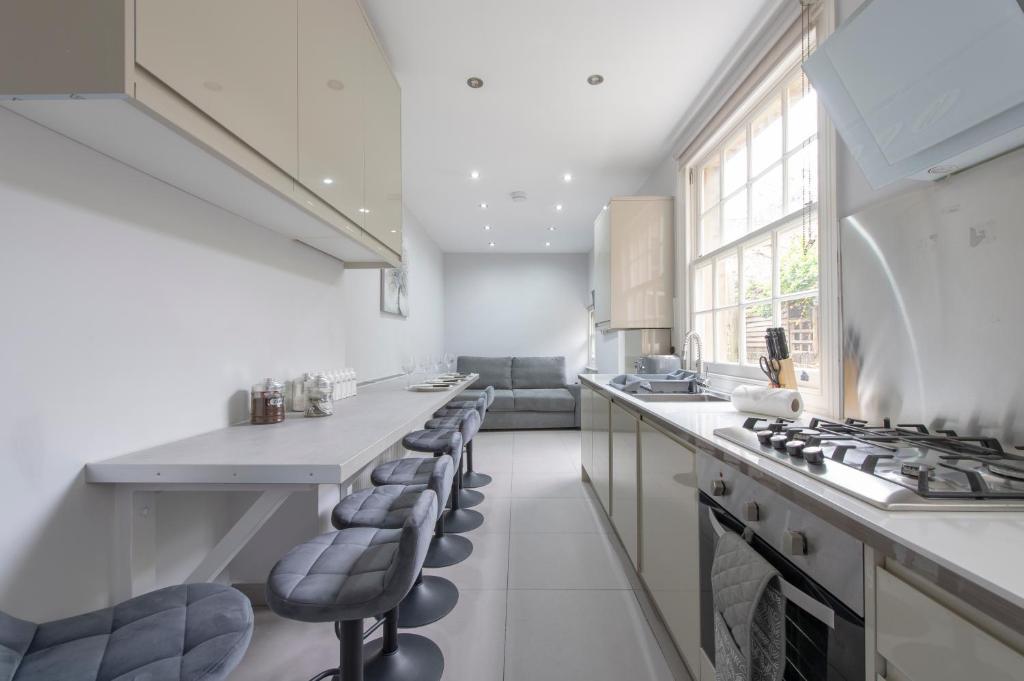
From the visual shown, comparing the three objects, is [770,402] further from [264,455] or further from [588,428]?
[588,428]

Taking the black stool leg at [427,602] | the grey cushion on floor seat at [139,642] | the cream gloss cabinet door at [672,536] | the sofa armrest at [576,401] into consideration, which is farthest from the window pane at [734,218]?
the sofa armrest at [576,401]

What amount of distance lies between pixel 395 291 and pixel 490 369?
267 centimetres

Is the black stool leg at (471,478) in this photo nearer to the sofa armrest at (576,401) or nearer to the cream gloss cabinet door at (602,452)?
the cream gloss cabinet door at (602,452)

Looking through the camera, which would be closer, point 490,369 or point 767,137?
point 767,137

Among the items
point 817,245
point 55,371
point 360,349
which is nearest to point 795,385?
point 817,245

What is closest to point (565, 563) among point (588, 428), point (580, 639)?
point (580, 639)

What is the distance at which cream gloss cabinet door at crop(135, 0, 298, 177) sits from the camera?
2.70 ft

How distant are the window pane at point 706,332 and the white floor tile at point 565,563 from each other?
1350 mm

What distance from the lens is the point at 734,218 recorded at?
2.54 metres

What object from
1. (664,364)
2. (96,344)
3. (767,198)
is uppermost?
(767,198)

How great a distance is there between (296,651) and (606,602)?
126cm

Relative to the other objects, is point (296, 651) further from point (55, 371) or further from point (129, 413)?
point (55, 371)

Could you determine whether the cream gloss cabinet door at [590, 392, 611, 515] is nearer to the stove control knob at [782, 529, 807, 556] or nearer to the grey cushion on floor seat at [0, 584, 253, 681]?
the stove control knob at [782, 529, 807, 556]

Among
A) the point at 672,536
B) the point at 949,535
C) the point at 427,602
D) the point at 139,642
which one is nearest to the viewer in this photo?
the point at 949,535
